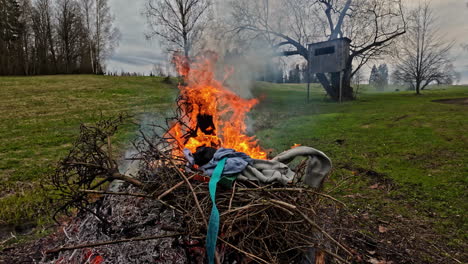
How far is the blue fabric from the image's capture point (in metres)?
2.47

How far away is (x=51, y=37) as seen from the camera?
39.6 m

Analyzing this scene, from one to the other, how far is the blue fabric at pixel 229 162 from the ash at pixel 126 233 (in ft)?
1.90

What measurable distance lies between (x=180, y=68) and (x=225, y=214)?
2975 millimetres

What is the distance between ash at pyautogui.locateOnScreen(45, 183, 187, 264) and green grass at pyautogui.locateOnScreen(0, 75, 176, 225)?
123cm

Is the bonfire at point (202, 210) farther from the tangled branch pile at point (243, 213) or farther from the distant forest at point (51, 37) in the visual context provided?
the distant forest at point (51, 37)

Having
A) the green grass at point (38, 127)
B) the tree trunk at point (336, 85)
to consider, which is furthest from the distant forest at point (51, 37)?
the tree trunk at point (336, 85)

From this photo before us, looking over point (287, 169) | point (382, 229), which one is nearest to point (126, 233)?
point (287, 169)

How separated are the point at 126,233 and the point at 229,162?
1.26 metres

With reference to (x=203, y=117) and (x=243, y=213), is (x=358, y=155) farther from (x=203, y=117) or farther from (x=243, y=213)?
(x=243, y=213)

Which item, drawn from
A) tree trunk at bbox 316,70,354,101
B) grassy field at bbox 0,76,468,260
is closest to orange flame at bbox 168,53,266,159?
grassy field at bbox 0,76,468,260

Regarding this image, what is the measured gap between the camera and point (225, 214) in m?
2.07

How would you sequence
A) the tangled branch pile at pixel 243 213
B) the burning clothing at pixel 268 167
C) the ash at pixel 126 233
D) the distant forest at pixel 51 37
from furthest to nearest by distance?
1. the distant forest at pixel 51 37
2. the burning clothing at pixel 268 167
3. the ash at pixel 126 233
4. the tangled branch pile at pixel 243 213

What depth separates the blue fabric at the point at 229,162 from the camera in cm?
247

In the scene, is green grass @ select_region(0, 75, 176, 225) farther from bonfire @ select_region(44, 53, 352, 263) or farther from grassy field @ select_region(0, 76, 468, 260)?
bonfire @ select_region(44, 53, 352, 263)
